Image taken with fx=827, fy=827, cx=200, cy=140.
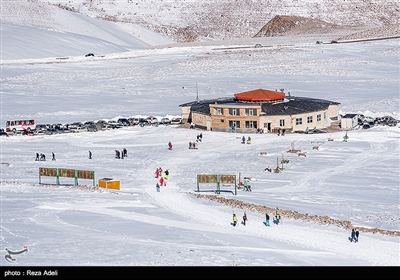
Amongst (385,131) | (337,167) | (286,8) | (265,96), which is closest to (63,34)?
(286,8)

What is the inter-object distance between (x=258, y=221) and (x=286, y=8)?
147m

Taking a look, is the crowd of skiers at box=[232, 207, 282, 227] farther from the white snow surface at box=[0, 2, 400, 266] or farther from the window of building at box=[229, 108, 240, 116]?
the window of building at box=[229, 108, 240, 116]

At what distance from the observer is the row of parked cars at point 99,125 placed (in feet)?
233

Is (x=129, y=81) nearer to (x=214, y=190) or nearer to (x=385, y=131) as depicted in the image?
(x=385, y=131)

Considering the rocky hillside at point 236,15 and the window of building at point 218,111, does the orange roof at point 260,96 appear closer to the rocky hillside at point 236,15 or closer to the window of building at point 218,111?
the window of building at point 218,111

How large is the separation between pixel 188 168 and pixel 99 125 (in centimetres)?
1929

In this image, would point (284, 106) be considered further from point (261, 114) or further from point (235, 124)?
point (235, 124)

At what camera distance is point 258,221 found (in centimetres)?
4016

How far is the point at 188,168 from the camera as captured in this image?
183 ft

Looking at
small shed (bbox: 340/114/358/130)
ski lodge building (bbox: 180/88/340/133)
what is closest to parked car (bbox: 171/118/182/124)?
ski lodge building (bbox: 180/88/340/133)

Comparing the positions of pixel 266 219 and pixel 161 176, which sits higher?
pixel 161 176

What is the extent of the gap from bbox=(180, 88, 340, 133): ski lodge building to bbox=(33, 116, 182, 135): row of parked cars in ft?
10.0

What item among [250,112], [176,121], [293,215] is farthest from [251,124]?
[293,215]

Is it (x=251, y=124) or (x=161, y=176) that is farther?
(x=251, y=124)
